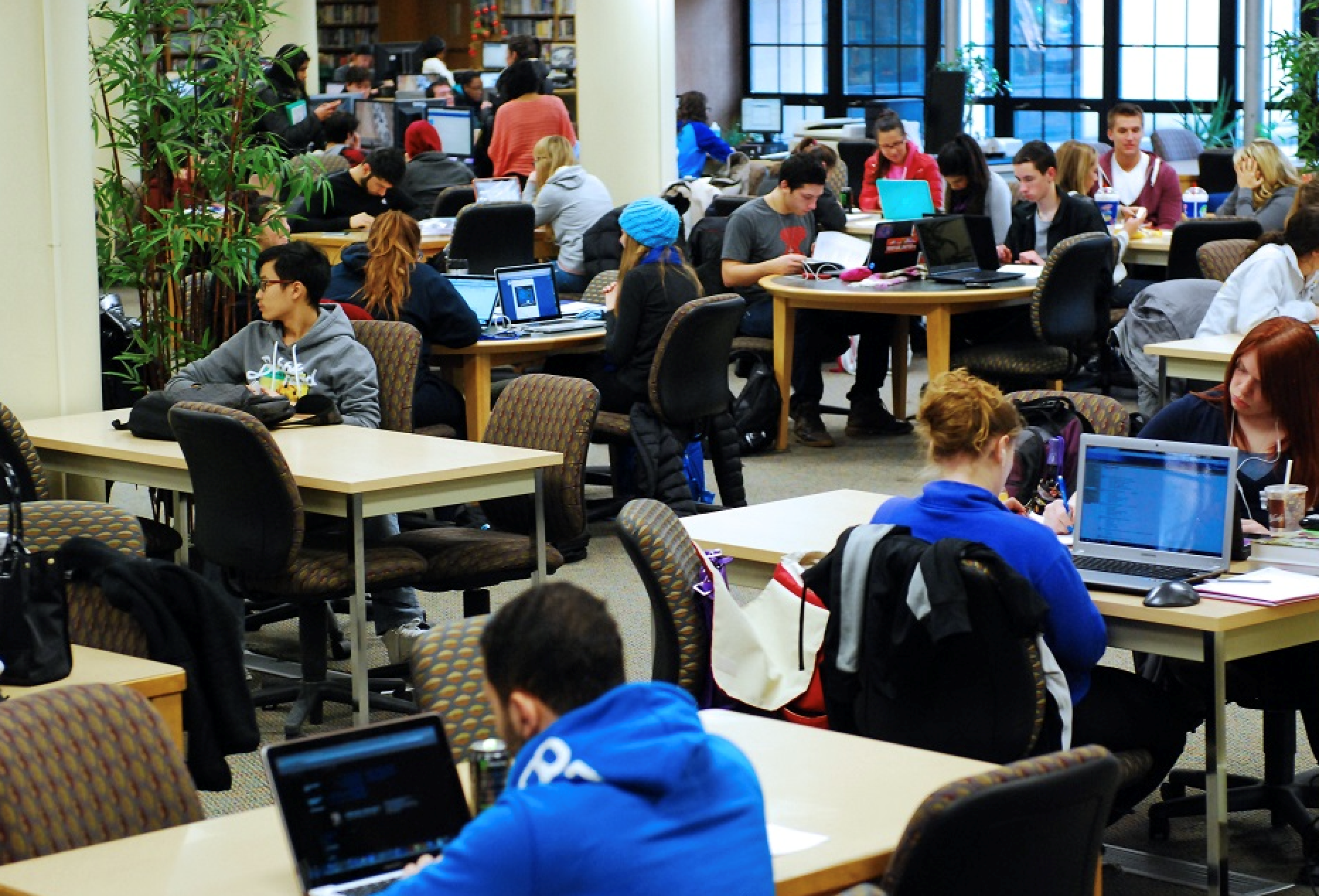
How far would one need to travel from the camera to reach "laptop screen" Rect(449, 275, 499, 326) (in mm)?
8195

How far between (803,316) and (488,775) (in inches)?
271

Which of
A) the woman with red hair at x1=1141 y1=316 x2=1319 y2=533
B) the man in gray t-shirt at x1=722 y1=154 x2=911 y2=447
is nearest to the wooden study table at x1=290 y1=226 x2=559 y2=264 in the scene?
the man in gray t-shirt at x1=722 y1=154 x2=911 y2=447

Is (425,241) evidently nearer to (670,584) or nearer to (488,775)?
(670,584)

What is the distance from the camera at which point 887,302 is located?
898 centimetres

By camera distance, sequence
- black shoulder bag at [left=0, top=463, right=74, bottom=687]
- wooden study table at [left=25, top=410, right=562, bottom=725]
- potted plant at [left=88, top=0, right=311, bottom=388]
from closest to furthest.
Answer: black shoulder bag at [left=0, top=463, right=74, bottom=687]
wooden study table at [left=25, top=410, right=562, bottom=725]
potted plant at [left=88, top=0, right=311, bottom=388]

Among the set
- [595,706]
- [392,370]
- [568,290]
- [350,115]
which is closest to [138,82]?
[392,370]

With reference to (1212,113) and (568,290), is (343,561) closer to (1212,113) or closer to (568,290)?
(568,290)

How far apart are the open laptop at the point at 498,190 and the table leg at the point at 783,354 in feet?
8.36

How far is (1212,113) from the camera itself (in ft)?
52.7

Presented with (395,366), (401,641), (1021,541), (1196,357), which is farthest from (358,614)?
(1196,357)

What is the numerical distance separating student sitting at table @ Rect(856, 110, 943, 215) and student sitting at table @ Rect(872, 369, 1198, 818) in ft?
26.2

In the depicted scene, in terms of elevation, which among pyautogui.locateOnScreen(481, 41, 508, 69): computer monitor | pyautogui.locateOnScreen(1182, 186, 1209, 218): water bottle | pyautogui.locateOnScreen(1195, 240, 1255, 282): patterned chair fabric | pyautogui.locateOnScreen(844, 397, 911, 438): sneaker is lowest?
pyautogui.locateOnScreen(844, 397, 911, 438): sneaker

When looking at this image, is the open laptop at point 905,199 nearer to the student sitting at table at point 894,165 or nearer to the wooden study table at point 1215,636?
the student sitting at table at point 894,165

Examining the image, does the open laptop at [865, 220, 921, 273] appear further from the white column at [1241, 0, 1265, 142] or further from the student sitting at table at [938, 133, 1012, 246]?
the white column at [1241, 0, 1265, 142]
